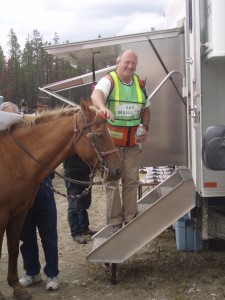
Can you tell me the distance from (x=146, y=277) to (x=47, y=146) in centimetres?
190

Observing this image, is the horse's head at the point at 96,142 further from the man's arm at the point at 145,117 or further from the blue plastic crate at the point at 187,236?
the blue plastic crate at the point at 187,236

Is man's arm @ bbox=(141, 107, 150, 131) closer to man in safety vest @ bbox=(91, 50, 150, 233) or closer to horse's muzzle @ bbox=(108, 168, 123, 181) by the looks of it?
man in safety vest @ bbox=(91, 50, 150, 233)

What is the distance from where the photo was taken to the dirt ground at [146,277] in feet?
15.0

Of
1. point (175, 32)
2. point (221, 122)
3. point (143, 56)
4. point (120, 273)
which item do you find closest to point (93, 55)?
point (143, 56)

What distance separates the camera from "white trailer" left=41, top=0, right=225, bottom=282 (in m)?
4.14

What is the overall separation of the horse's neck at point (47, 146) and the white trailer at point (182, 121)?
1.04 m

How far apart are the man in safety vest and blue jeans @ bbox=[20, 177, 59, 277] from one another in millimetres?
626

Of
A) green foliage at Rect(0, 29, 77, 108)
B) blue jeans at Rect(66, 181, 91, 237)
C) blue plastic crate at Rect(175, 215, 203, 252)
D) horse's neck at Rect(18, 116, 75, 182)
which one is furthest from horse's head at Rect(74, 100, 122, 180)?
green foliage at Rect(0, 29, 77, 108)

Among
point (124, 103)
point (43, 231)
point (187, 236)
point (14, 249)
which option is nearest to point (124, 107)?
point (124, 103)

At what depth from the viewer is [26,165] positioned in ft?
13.5

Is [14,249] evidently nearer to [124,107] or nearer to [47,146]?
[47,146]

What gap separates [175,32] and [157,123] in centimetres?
110

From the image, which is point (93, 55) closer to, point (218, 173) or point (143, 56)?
point (143, 56)

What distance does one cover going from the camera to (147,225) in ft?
15.1
